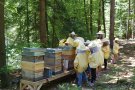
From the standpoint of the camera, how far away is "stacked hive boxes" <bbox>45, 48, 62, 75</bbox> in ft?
35.7

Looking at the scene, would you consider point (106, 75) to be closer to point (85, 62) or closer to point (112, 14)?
point (85, 62)

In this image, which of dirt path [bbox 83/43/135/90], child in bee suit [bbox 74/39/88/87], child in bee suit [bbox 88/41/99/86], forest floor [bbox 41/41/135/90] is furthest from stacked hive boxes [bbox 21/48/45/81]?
dirt path [bbox 83/43/135/90]

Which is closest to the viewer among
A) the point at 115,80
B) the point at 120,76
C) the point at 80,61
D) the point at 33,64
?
the point at 33,64

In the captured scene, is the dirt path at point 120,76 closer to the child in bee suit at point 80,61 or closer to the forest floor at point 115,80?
the forest floor at point 115,80

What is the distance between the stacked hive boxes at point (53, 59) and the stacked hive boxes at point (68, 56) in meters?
0.70

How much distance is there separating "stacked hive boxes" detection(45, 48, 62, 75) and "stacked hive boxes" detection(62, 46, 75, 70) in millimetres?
702

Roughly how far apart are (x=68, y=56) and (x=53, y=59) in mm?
1203

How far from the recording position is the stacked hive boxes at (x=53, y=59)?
1088cm

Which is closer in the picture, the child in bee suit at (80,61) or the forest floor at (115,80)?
the forest floor at (115,80)

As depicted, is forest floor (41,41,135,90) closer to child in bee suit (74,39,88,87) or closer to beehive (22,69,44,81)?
child in bee suit (74,39,88,87)

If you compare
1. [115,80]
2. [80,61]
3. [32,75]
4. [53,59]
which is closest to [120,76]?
[115,80]

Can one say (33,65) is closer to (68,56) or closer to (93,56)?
(68,56)

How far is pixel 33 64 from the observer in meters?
9.74

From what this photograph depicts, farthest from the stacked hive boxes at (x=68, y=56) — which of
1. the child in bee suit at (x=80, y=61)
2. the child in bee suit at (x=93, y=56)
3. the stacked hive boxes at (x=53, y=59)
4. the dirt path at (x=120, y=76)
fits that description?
the dirt path at (x=120, y=76)
